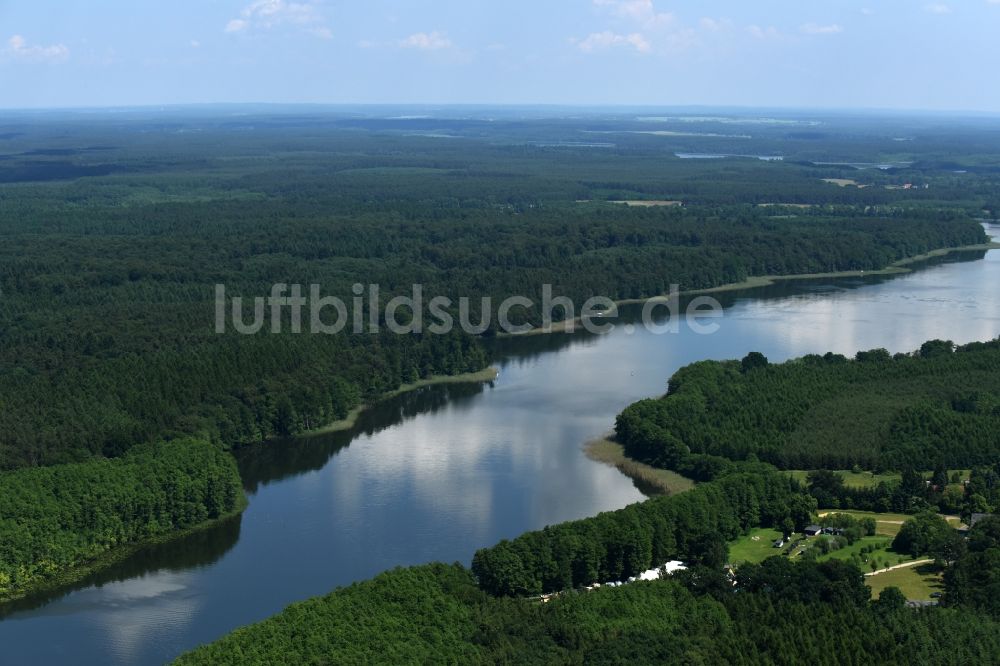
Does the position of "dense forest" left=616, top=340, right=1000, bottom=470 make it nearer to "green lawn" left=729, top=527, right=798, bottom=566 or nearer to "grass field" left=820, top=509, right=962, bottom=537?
"grass field" left=820, top=509, right=962, bottom=537

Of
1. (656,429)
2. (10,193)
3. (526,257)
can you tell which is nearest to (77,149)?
(10,193)

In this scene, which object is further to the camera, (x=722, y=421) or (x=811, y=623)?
(x=722, y=421)

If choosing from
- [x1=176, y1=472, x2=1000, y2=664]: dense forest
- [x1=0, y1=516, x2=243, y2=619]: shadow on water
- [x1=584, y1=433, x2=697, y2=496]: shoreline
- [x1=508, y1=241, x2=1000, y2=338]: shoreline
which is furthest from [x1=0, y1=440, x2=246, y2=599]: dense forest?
[x1=508, y1=241, x2=1000, y2=338]: shoreline

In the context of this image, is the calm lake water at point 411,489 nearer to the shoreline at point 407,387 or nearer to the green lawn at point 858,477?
the shoreline at point 407,387

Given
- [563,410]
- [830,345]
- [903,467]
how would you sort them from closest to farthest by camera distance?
[903,467] < [563,410] < [830,345]

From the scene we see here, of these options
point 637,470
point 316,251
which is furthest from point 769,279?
point 637,470

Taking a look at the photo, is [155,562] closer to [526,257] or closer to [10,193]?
[526,257]

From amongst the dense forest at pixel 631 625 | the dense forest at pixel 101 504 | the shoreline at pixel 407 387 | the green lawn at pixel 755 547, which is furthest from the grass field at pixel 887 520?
the shoreline at pixel 407 387
